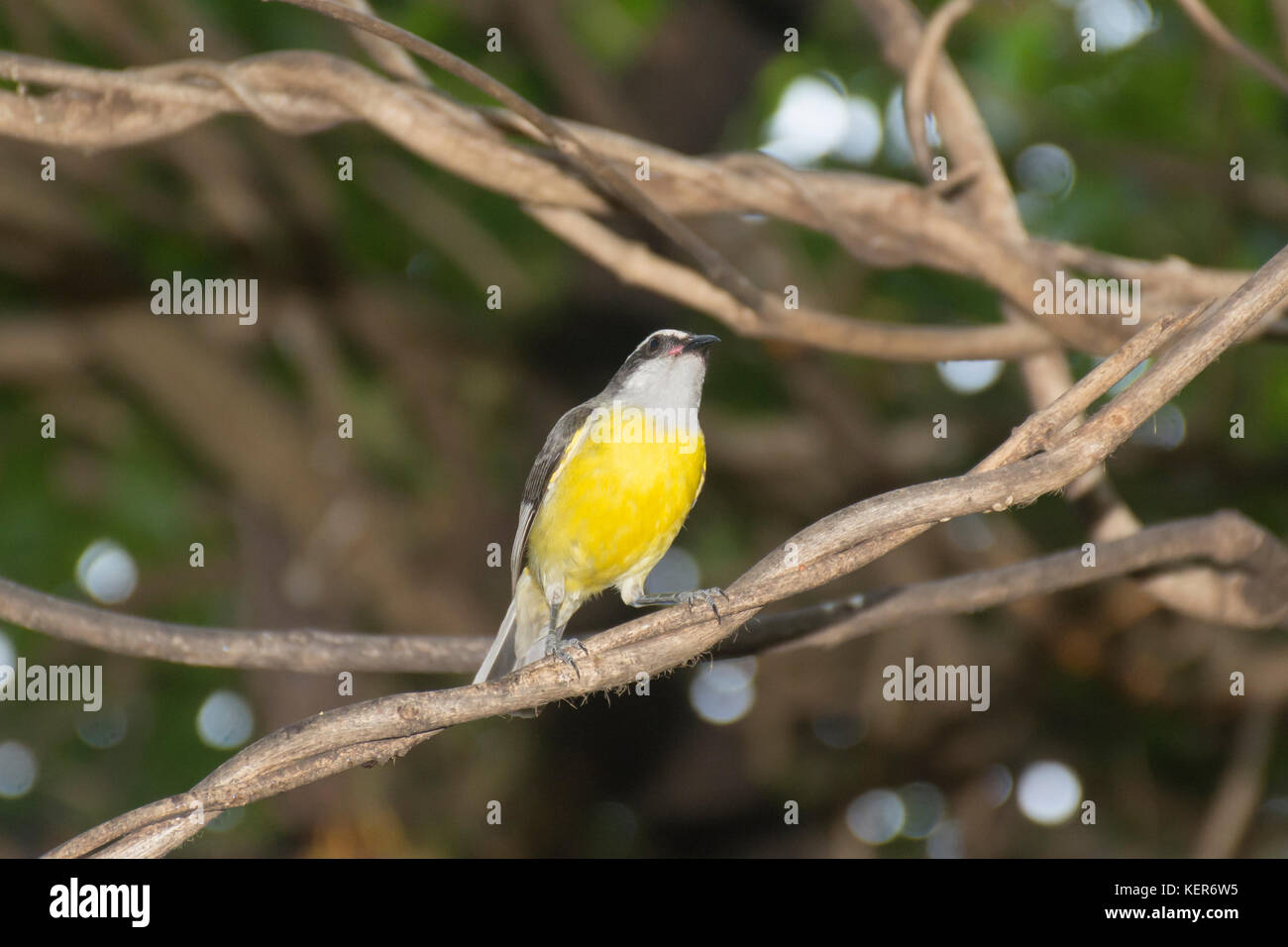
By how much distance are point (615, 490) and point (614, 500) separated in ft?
0.10

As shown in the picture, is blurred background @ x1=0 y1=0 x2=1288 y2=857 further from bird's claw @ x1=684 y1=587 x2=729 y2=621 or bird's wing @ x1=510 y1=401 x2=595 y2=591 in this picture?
bird's claw @ x1=684 y1=587 x2=729 y2=621

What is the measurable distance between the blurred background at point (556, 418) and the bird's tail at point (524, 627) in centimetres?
181

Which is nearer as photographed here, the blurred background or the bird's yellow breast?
the bird's yellow breast

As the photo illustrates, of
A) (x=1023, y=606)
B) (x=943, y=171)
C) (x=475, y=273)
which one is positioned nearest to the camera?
(x=943, y=171)

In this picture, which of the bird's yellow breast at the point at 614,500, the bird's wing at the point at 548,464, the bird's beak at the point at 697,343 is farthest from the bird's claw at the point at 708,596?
the bird's beak at the point at 697,343

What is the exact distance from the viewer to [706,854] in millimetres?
6820

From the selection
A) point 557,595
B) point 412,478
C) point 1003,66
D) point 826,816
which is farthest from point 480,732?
point 1003,66

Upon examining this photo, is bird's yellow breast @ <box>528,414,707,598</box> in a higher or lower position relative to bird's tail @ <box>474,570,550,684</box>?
higher

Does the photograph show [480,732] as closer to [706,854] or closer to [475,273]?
[706,854]

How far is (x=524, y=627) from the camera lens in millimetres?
4062

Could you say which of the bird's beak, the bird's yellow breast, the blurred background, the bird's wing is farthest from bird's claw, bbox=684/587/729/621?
the blurred background

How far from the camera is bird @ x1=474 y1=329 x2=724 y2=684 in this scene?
364cm

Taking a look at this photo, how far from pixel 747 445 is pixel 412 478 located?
7.44 ft

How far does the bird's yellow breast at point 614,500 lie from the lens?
3.63 m
